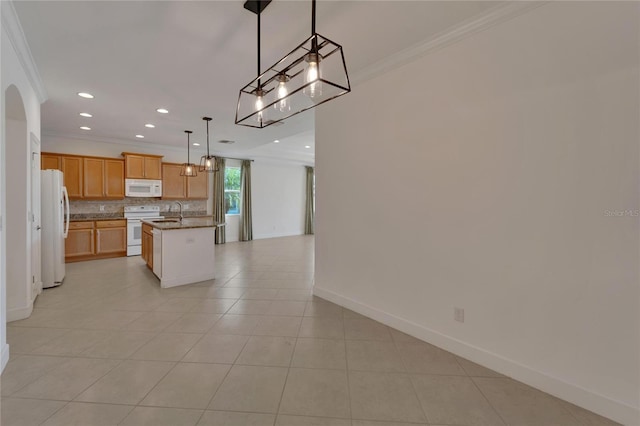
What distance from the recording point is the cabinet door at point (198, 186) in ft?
24.5

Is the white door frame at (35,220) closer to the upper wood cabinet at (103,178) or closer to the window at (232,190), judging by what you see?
the upper wood cabinet at (103,178)

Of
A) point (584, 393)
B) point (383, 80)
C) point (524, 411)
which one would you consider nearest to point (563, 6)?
point (383, 80)

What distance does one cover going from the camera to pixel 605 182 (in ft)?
5.47

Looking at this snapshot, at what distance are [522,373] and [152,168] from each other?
771cm

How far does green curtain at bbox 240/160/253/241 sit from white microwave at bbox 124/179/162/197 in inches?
94.0

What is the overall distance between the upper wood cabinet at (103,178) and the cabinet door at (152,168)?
18.7 inches

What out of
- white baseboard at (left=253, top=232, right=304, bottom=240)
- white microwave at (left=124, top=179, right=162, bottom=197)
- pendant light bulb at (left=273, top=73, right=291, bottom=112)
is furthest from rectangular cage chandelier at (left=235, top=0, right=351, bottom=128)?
white baseboard at (left=253, top=232, right=304, bottom=240)

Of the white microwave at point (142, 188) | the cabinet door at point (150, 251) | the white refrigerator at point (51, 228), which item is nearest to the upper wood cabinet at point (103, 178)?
the white microwave at point (142, 188)

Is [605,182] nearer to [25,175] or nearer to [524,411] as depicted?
[524,411]

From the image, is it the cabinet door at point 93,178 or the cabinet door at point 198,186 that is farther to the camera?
the cabinet door at point 198,186

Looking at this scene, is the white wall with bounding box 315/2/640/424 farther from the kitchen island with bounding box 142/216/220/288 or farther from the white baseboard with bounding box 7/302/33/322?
the white baseboard with bounding box 7/302/33/322

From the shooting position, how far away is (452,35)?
229 centimetres

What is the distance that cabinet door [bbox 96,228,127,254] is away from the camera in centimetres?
597

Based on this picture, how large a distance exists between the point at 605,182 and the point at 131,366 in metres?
3.54
